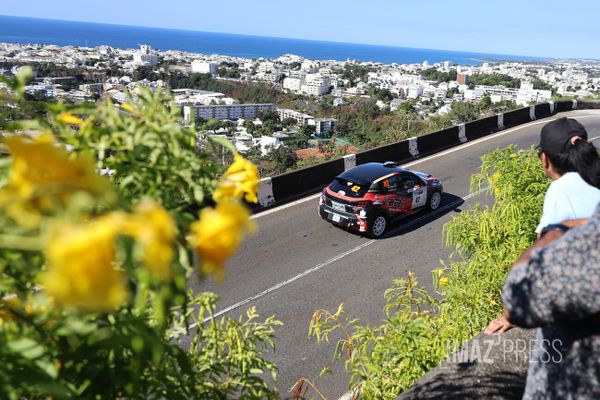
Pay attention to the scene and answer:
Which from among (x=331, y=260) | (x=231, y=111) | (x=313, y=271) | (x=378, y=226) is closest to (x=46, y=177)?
(x=313, y=271)

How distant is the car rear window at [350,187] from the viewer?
9.67 m

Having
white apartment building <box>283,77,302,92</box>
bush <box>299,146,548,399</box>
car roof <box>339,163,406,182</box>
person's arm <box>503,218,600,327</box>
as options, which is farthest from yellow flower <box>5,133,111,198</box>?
white apartment building <box>283,77,302,92</box>

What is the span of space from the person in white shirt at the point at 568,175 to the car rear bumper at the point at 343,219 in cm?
644

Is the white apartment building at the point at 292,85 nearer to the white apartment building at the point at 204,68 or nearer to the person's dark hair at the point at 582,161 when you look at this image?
the white apartment building at the point at 204,68

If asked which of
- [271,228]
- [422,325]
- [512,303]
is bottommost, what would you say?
[271,228]

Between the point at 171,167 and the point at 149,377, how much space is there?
28.2 inches

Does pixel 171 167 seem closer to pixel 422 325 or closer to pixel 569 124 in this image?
pixel 422 325

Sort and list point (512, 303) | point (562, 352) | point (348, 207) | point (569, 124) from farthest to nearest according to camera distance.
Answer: point (348, 207) → point (569, 124) → point (562, 352) → point (512, 303)

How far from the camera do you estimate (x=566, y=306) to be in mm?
1439

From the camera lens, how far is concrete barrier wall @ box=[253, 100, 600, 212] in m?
11.6

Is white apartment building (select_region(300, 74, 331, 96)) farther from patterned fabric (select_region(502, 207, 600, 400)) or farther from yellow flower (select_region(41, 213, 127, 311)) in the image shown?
yellow flower (select_region(41, 213, 127, 311))

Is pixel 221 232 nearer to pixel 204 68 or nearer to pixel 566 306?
pixel 566 306

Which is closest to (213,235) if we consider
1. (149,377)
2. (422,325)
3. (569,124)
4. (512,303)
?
(149,377)

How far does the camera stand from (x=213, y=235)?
70 cm
